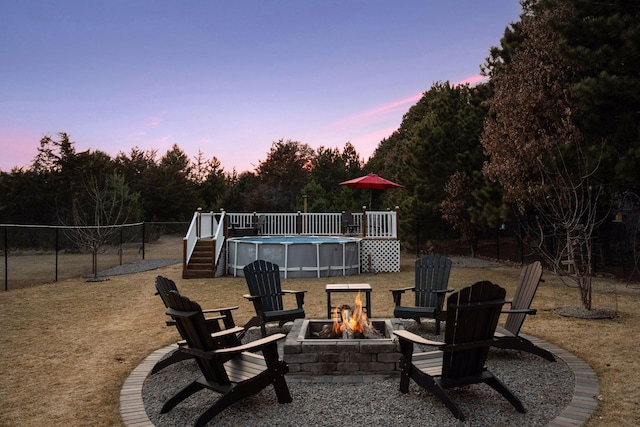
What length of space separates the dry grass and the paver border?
81mm

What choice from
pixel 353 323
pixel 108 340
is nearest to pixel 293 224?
pixel 108 340

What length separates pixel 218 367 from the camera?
3445mm

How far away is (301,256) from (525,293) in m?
8.33

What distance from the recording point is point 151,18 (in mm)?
13641

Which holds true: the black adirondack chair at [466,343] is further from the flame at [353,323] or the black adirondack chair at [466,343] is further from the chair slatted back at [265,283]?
the chair slatted back at [265,283]

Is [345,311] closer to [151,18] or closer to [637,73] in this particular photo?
[637,73]

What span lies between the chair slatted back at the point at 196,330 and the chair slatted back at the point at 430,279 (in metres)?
3.69

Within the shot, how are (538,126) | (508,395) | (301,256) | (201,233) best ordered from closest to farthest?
(508,395), (538,126), (301,256), (201,233)

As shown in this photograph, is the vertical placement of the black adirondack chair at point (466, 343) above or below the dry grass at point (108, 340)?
above

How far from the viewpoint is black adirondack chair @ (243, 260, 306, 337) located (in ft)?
19.2

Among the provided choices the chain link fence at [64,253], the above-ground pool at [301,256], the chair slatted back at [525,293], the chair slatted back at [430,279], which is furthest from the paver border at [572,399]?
Result: the chain link fence at [64,253]

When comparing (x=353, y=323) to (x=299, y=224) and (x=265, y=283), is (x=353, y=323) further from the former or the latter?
(x=299, y=224)

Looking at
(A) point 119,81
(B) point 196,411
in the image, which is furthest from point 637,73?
(A) point 119,81

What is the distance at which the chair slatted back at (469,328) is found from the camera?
3.47 metres
